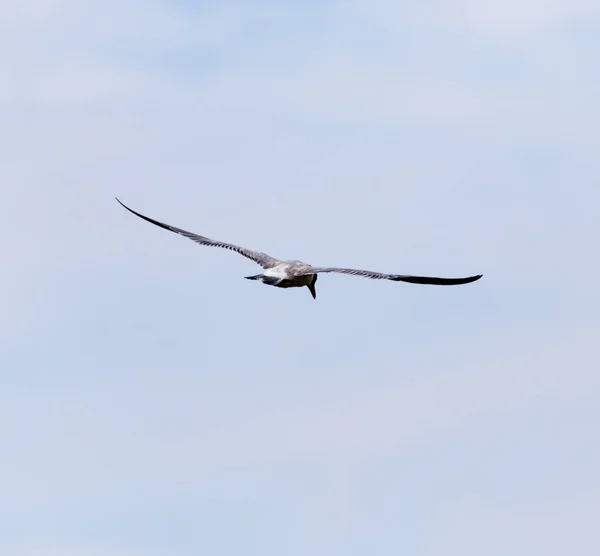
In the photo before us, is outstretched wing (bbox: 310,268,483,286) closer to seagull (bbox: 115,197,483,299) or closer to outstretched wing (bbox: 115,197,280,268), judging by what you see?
seagull (bbox: 115,197,483,299)

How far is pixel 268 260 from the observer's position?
56344mm

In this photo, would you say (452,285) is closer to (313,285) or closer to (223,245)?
(313,285)

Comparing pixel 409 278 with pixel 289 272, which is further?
pixel 289 272

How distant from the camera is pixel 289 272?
53.2 meters

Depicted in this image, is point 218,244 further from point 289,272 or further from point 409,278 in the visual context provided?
point 409,278

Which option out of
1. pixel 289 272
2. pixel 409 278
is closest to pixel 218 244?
pixel 289 272

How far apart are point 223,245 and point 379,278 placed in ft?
39.7

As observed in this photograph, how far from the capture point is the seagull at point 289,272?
1880 inches

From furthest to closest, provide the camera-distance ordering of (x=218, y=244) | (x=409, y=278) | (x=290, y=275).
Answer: (x=218, y=244), (x=290, y=275), (x=409, y=278)

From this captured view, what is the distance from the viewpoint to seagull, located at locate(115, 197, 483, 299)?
47750 mm

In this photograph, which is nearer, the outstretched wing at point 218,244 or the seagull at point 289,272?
the seagull at point 289,272

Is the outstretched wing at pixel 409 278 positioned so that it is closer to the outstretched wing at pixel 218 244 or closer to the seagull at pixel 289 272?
the seagull at pixel 289 272

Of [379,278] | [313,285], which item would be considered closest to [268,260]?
[313,285]

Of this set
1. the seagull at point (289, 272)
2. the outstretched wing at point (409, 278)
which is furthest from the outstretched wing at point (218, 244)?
the outstretched wing at point (409, 278)
